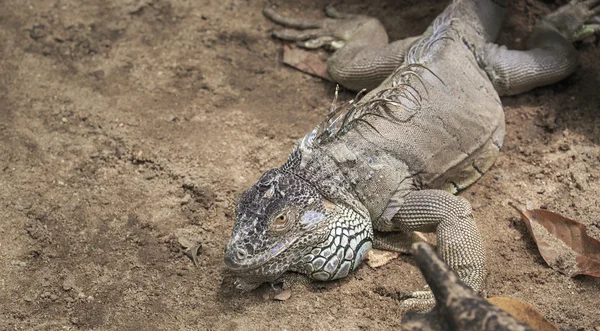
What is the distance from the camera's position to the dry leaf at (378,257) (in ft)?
13.4

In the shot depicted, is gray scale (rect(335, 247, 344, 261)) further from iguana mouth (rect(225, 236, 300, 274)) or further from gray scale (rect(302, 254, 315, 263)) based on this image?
iguana mouth (rect(225, 236, 300, 274))

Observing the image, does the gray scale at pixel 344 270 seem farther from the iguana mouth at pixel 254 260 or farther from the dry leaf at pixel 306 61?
the dry leaf at pixel 306 61

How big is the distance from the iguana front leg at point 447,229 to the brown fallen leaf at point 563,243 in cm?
45

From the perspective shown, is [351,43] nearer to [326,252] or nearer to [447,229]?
[447,229]

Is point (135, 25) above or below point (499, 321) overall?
below

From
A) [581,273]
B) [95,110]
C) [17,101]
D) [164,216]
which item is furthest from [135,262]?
[581,273]

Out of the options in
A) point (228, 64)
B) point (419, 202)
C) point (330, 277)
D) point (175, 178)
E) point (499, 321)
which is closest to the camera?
point (499, 321)

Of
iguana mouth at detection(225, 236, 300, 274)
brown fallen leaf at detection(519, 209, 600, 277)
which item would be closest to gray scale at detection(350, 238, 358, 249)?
iguana mouth at detection(225, 236, 300, 274)

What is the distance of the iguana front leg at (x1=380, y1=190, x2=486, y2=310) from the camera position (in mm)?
3836

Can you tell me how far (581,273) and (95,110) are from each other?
3770 mm

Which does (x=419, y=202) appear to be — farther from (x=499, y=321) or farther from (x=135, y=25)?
(x=135, y=25)

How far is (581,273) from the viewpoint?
3.88 meters

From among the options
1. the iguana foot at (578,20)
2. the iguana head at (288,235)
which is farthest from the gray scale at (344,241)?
the iguana foot at (578,20)

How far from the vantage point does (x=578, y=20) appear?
5.39 m
